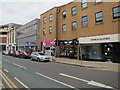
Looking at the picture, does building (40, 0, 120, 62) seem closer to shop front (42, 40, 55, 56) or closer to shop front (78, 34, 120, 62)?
shop front (78, 34, 120, 62)

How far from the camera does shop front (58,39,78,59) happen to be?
1887 centimetres

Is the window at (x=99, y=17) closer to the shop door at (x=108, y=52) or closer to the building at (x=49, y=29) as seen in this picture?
the shop door at (x=108, y=52)

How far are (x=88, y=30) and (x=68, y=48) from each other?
5933mm

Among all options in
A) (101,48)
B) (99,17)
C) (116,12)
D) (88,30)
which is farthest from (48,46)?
(116,12)

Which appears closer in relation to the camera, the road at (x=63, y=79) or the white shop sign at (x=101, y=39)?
the road at (x=63, y=79)

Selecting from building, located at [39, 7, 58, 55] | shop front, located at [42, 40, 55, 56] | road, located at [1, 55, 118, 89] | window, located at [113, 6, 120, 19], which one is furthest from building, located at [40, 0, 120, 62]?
road, located at [1, 55, 118, 89]

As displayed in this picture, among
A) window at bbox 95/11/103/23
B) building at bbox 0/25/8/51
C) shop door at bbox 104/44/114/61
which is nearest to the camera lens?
shop door at bbox 104/44/114/61

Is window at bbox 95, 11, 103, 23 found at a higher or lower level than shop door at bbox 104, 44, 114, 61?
higher

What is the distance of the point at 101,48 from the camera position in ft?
49.2

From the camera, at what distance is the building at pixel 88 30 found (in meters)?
13.4

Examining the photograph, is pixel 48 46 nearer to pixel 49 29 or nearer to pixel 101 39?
pixel 49 29

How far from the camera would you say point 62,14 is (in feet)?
72.9

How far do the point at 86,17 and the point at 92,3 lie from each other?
2.31 m

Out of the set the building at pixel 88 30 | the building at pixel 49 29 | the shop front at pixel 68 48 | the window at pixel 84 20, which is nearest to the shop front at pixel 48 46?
the building at pixel 49 29
